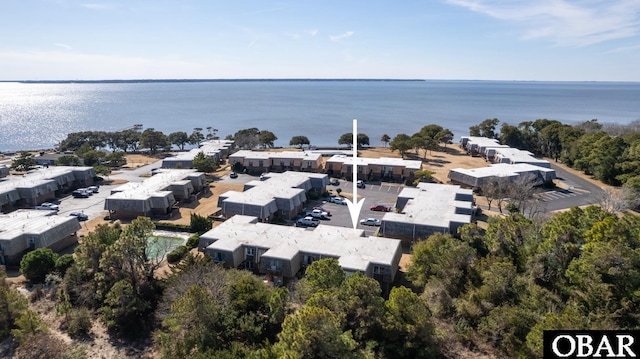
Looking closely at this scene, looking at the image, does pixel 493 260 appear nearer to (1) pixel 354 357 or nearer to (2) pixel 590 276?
(2) pixel 590 276

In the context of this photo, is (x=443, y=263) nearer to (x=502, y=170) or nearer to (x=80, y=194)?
(x=502, y=170)

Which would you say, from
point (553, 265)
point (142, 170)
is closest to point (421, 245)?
point (553, 265)

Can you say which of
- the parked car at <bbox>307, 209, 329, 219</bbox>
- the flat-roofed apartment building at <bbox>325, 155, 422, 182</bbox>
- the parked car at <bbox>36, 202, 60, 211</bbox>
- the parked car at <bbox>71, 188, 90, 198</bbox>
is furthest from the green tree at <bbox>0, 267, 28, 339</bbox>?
the flat-roofed apartment building at <bbox>325, 155, 422, 182</bbox>

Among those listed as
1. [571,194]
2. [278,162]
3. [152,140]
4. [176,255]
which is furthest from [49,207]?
[571,194]

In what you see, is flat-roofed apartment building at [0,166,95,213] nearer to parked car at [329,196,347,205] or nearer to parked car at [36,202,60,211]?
parked car at [36,202,60,211]

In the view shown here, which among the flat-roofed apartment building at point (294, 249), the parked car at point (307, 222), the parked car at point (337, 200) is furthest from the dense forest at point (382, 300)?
the parked car at point (337, 200)

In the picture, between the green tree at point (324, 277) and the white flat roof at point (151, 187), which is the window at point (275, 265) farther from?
the white flat roof at point (151, 187)

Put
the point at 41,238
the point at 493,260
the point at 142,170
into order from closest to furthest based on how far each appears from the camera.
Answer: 1. the point at 493,260
2. the point at 41,238
3. the point at 142,170
